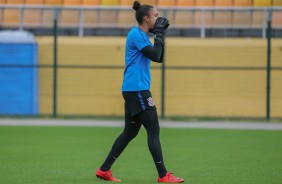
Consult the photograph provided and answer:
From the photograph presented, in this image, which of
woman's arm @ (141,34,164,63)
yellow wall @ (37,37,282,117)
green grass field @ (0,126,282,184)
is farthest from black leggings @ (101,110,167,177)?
yellow wall @ (37,37,282,117)

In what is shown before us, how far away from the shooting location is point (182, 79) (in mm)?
21359

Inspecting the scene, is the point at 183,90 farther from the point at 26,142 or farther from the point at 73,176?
the point at 73,176

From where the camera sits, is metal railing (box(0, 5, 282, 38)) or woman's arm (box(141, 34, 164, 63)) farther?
→ metal railing (box(0, 5, 282, 38))

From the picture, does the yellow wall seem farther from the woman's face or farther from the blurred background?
the woman's face

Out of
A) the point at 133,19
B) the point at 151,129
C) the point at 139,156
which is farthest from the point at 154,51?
the point at 133,19

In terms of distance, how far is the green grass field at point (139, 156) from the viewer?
9.44 m

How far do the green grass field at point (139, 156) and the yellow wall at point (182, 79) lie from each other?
12.6 ft

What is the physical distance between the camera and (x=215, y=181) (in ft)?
29.7

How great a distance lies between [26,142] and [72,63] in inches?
299

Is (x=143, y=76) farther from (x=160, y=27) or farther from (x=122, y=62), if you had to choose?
(x=122, y=62)

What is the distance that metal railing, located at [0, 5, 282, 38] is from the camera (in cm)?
2105

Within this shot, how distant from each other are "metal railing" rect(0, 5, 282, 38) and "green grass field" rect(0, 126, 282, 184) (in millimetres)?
4675

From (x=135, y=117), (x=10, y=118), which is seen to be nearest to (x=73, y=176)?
(x=135, y=117)

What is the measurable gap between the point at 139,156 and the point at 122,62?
9.60 meters
